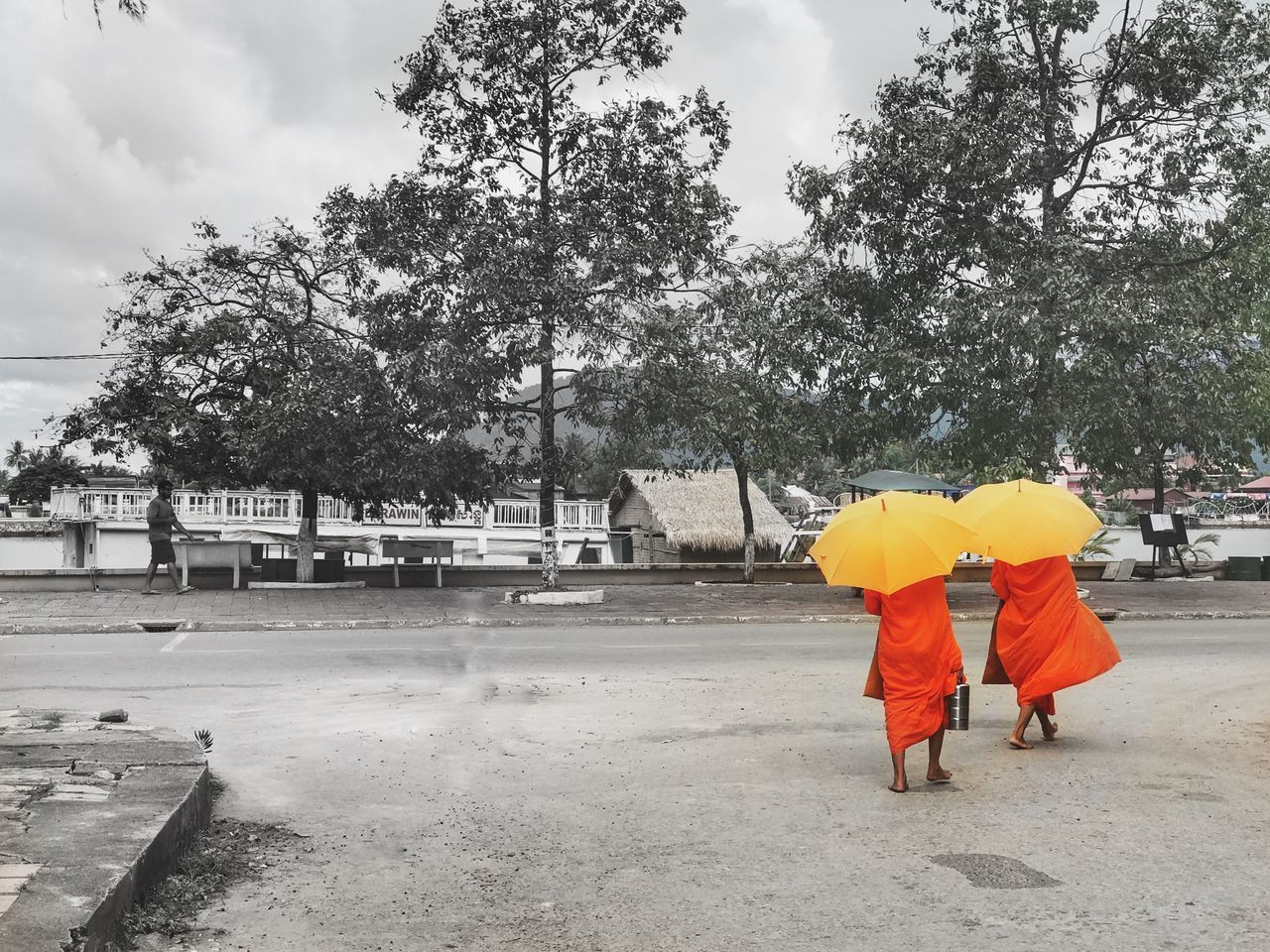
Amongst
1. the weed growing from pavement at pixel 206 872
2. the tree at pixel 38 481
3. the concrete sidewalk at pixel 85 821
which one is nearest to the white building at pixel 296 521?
the concrete sidewalk at pixel 85 821

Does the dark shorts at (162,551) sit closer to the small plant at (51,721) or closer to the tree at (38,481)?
the small plant at (51,721)

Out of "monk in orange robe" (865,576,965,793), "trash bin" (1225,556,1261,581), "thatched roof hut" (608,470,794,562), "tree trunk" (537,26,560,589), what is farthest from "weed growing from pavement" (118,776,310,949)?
"thatched roof hut" (608,470,794,562)

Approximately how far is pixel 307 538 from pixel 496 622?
672 cm

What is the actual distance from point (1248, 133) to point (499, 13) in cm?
1219

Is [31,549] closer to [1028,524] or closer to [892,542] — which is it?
[1028,524]

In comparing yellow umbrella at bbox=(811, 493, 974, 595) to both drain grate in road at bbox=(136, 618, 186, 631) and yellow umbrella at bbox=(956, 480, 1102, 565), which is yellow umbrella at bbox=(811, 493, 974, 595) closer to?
yellow umbrella at bbox=(956, 480, 1102, 565)

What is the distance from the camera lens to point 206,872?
502cm

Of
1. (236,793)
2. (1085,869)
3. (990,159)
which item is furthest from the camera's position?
(990,159)

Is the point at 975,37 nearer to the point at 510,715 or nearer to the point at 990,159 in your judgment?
the point at 990,159

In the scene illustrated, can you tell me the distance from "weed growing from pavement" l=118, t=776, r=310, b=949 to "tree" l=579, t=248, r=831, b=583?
12.9m

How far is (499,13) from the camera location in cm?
1858

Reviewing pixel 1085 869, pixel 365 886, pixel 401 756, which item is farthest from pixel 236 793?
pixel 1085 869

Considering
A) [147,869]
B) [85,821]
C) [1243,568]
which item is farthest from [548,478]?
[1243,568]

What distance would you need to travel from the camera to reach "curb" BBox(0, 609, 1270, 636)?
14.7 m
